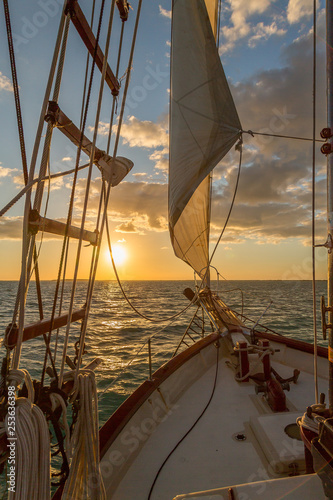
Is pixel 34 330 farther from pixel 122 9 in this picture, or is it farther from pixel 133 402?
pixel 122 9

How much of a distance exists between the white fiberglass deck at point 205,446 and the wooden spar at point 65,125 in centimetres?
243

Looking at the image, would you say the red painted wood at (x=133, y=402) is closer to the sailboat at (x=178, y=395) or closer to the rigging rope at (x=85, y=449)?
the sailboat at (x=178, y=395)

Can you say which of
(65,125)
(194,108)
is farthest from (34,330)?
(194,108)

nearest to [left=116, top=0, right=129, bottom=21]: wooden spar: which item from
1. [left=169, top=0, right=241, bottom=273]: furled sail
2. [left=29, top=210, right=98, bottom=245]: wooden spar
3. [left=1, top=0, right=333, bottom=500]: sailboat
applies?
[left=1, top=0, right=333, bottom=500]: sailboat

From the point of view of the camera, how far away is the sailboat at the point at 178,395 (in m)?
1.40

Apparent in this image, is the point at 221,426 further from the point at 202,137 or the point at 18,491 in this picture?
the point at 202,137

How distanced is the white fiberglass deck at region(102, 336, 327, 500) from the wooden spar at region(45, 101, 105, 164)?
243cm

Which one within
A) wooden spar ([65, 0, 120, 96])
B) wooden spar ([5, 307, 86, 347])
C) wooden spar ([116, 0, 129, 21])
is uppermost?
→ wooden spar ([116, 0, 129, 21])

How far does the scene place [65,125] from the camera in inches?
79.8

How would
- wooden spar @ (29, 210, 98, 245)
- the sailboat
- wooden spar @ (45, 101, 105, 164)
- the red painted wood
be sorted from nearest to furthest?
the sailboat → wooden spar @ (29, 210, 98, 245) → wooden spar @ (45, 101, 105, 164) → the red painted wood

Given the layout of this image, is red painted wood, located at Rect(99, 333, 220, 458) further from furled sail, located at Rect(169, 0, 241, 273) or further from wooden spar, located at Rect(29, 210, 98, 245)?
furled sail, located at Rect(169, 0, 241, 273)

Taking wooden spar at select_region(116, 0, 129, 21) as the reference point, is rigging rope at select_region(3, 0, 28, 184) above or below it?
below

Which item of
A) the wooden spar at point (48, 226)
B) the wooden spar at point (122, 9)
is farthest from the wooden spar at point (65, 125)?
the wooden spar at point (122, 9)

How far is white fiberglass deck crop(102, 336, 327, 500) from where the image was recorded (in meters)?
2.20
